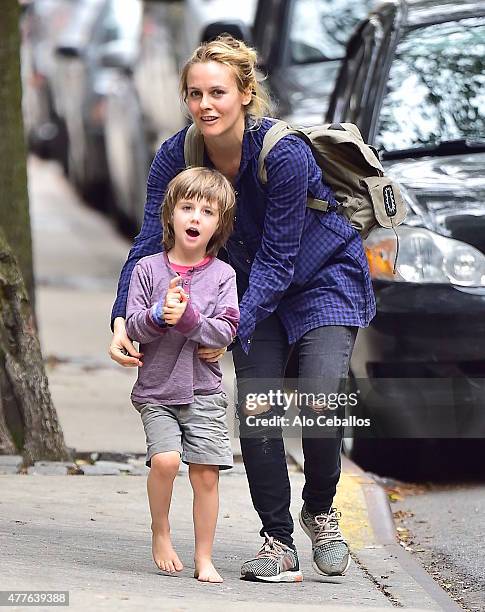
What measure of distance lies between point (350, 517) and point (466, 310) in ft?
3.00

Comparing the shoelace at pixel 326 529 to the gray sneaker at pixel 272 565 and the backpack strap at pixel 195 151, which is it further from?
the backpack strap at pixel 195 151

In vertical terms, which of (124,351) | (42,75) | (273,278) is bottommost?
(124,351)

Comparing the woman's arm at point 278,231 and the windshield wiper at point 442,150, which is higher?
the windshield wiper at point 442,150

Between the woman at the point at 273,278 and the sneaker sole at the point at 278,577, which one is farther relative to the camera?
the sneaker sole at the point at 278,577

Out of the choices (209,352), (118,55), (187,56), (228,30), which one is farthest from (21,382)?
(118,55)

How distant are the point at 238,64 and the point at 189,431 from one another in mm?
1085

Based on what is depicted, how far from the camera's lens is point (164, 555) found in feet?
15.5

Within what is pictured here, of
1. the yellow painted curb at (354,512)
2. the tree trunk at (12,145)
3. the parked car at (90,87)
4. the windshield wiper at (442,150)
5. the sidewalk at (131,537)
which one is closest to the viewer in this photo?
the sidewalk at (131,537)

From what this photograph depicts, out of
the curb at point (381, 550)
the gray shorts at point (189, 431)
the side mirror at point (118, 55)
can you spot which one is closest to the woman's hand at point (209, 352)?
the gray shorts at point (189, 431)

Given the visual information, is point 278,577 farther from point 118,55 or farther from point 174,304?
point 118,55

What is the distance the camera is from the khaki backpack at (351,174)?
476 cm

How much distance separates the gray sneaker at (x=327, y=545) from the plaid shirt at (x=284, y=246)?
593 millimetres

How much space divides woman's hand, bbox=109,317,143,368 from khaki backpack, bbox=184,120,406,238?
570mm

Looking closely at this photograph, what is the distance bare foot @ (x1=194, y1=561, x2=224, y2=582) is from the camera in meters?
4.66
